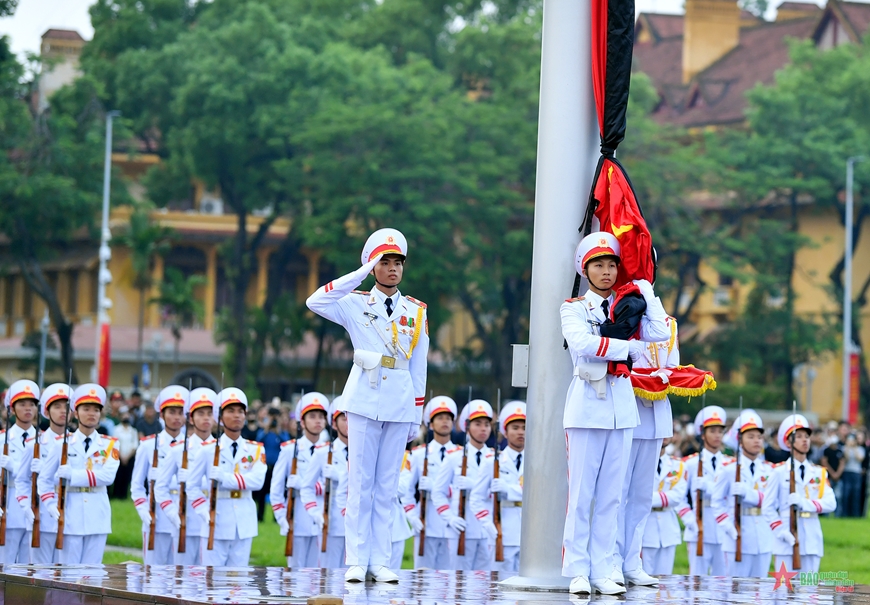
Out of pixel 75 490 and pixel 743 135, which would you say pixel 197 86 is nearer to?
pixel 743 135

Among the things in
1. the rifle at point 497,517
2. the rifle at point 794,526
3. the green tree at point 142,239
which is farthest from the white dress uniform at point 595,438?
the green tree at point 142,239

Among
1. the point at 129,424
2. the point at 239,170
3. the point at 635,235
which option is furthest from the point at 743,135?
the point at 635,235

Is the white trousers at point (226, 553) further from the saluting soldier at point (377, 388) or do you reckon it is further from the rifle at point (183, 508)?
the saluting soldier at point (377, 388)

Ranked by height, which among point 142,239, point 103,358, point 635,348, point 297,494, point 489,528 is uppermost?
point 142,239

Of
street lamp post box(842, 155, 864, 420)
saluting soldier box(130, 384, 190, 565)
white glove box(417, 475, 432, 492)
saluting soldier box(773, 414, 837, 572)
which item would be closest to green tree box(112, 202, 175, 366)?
street lamp post box(842, 155, 864, 420)

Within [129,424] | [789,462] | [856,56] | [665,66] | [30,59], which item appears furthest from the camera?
[665,66]

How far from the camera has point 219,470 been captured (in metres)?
11.1

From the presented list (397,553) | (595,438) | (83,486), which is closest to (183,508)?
(83,486)

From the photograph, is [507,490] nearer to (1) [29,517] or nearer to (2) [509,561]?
(2) [509,561]

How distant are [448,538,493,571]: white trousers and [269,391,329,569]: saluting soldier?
111cm

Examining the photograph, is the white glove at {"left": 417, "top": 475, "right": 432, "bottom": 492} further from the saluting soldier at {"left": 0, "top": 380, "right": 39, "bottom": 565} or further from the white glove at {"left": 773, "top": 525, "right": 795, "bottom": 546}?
the saluting soldier at {"left": 0, "top": 380, "right": 39, "bottom": 565}

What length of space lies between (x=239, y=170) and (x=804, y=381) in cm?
1731

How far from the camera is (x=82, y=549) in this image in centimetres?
1113

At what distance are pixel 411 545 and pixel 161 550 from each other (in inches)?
262
